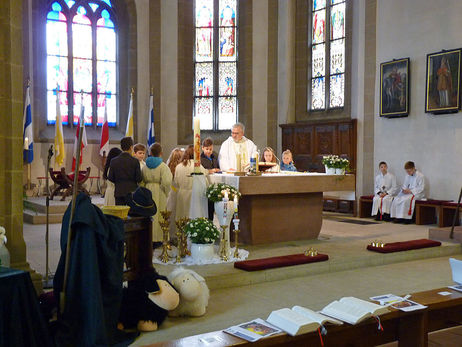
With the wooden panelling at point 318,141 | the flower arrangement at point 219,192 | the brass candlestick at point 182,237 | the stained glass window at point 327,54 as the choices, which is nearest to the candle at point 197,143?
the flower arrangement at point 219,192

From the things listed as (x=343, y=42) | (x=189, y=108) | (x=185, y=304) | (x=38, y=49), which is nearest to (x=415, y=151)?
(x=343, y=42)

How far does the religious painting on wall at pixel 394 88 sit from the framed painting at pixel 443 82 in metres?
0.61

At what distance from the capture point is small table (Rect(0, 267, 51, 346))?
3719 mm

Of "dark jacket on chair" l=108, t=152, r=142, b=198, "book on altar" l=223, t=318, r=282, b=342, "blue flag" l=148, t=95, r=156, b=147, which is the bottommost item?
"book on altar" l=223, t=318, r=282, b=342

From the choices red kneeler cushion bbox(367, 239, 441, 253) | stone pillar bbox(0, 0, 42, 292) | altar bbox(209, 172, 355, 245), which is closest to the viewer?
stone pillar bbox(0, 0, 42, 292)

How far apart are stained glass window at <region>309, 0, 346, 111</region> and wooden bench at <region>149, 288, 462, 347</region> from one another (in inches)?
409

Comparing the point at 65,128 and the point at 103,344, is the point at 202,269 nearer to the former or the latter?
the point at 103,344

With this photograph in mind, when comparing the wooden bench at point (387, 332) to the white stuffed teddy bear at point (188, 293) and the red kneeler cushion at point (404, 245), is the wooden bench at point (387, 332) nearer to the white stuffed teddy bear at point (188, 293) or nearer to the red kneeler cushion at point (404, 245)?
the white stuffed teddy bear at point (188, 293)

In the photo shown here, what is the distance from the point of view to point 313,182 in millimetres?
8203

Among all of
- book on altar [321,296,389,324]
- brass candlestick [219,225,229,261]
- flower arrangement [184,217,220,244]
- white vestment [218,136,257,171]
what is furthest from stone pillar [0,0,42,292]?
white vestment [218,136,257,171]

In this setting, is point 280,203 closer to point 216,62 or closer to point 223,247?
point 223,247

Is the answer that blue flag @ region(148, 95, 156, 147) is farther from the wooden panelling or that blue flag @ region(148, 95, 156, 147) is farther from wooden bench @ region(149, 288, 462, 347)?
wooden bench @ region(149, 288, 462, 347)

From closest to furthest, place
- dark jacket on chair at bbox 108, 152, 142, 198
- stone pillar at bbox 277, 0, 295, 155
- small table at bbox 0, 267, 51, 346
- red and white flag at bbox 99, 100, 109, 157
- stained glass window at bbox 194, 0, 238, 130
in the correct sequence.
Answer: small table at bbox 0, 267, 51, 346 → dark jacket on chair at bbox 108, 152, 142, 198 → red and white flag at bbox 99, 100, 109, 157 → stone pillar at bbox 277, 0, 295, 155 → stained glass window at bbox 194, 0, 238, 130

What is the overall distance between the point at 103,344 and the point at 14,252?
1674 mm
